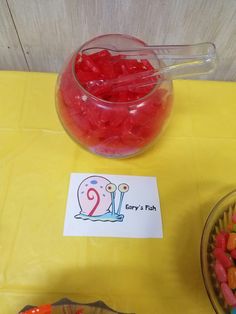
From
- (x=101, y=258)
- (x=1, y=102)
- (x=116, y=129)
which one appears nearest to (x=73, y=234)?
(x=101, y=258)

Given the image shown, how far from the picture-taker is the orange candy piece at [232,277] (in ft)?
1.25

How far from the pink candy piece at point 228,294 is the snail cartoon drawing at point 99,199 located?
19 centimetres

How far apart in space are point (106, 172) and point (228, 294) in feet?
0.93

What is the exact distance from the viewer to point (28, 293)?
439 mm

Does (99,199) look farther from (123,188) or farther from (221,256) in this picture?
(221,256)

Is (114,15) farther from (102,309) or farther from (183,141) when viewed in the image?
(102,309)

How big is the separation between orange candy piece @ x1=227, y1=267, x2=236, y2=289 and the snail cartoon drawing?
0.19m

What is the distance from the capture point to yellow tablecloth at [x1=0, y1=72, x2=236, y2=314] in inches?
17.7

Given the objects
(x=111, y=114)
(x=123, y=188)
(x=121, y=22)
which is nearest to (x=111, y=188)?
(x=123, y=188)

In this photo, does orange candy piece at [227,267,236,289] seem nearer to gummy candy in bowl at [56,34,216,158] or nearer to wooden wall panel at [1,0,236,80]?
gummy candy in bowl at [56,34,216,158]

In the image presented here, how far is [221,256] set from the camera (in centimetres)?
41

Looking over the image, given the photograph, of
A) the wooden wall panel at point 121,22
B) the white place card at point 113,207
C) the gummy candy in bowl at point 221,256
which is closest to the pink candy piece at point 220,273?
the gummy candy in bowl at point 221,256

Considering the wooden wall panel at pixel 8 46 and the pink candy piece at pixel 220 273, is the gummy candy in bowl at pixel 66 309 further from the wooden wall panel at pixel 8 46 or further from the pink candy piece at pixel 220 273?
the wooden wall panel at pixel 8 46

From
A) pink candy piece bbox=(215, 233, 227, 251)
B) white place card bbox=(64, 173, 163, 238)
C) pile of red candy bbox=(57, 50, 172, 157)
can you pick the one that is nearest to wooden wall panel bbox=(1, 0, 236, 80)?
pile of red candy bbox=(57, 50, 172, 157)
